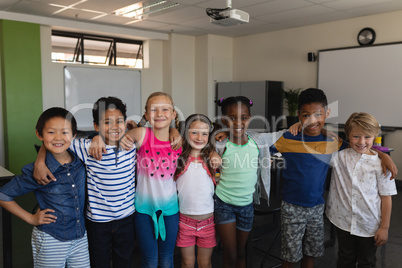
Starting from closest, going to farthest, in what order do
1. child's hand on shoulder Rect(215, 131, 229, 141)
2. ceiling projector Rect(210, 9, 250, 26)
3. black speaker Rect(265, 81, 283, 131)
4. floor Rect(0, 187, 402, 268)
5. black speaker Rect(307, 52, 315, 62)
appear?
child's hand on shoulder Rect(215, 131, 229, 141) → floor Rect(0, 187, 402, 268) → ceiling projector Rect(210, 9, 250, 26) → black speaker Rect(307, 52, 315, 62) → black speaker Rect(265, 81, 283, 131)

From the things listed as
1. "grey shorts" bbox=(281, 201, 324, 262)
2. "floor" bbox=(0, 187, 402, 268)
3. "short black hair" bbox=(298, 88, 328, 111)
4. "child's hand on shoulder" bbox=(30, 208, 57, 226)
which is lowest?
"floor" bbox=(0, 187, 402, 268)

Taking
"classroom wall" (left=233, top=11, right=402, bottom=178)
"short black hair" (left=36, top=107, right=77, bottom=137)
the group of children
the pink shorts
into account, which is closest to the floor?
the group of children

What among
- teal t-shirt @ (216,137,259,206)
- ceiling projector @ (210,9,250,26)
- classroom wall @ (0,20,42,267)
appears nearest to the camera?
teal t-shirt @ (216,137,259,206)

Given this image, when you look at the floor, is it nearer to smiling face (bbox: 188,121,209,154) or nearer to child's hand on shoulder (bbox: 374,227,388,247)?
child's hand on shoulder (bbox: 374,227,388,247)

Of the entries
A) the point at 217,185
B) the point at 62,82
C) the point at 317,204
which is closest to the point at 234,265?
the point at 217,185

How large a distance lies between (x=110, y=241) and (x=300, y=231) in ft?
3.47

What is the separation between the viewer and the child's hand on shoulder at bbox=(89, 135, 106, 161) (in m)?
1.68

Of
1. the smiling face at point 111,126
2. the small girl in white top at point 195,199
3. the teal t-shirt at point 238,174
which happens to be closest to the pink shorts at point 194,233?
the small girl in white top at point 195,199

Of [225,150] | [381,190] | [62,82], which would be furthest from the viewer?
[62,82]

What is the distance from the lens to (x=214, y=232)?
6.33 feet

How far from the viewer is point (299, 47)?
6.62 metres

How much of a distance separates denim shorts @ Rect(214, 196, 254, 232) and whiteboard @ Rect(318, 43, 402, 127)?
4507 mm

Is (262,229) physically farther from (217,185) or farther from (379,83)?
(379,83)

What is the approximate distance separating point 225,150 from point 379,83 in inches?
180
